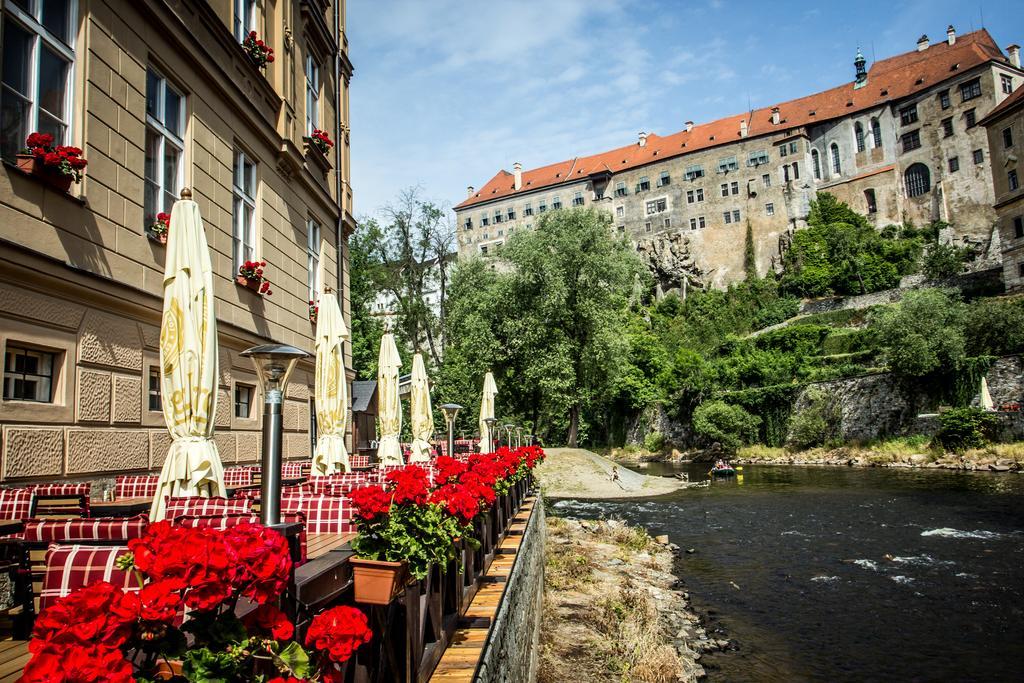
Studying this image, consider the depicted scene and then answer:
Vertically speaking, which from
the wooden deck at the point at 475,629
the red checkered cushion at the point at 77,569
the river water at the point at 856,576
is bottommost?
the river water at the point at 856,576

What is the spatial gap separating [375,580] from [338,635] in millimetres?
998

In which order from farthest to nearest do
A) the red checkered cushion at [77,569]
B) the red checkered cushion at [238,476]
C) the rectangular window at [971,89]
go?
the rectangular window at [971,89] → the red checkered cushion at [238,476] → the red checkered cushion at [77,569]

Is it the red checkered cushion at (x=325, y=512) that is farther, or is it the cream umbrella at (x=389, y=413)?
the cream umbrella at (x=389, y=413)

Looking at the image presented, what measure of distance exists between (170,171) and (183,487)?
229 inches

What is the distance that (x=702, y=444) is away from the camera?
46281mm

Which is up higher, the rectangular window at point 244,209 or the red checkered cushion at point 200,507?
the rectangular window at point 244,209

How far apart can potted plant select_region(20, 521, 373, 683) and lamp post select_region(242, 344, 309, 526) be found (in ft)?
4.57

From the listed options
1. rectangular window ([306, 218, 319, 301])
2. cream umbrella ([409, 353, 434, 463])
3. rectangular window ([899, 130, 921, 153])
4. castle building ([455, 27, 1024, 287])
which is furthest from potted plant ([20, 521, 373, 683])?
rectangular window ([899, 130, 921, 153])

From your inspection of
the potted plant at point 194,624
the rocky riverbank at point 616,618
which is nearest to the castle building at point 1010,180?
the rocky riverbank at point 616,618

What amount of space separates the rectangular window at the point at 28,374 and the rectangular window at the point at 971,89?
70.4 metres

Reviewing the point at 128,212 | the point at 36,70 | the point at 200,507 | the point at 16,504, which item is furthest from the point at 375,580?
the point at 128,212

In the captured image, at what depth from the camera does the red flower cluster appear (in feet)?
6.84

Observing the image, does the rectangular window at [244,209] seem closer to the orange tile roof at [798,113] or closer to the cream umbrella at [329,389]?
the cream umbrella at [329,389]

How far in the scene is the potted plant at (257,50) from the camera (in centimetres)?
1219
